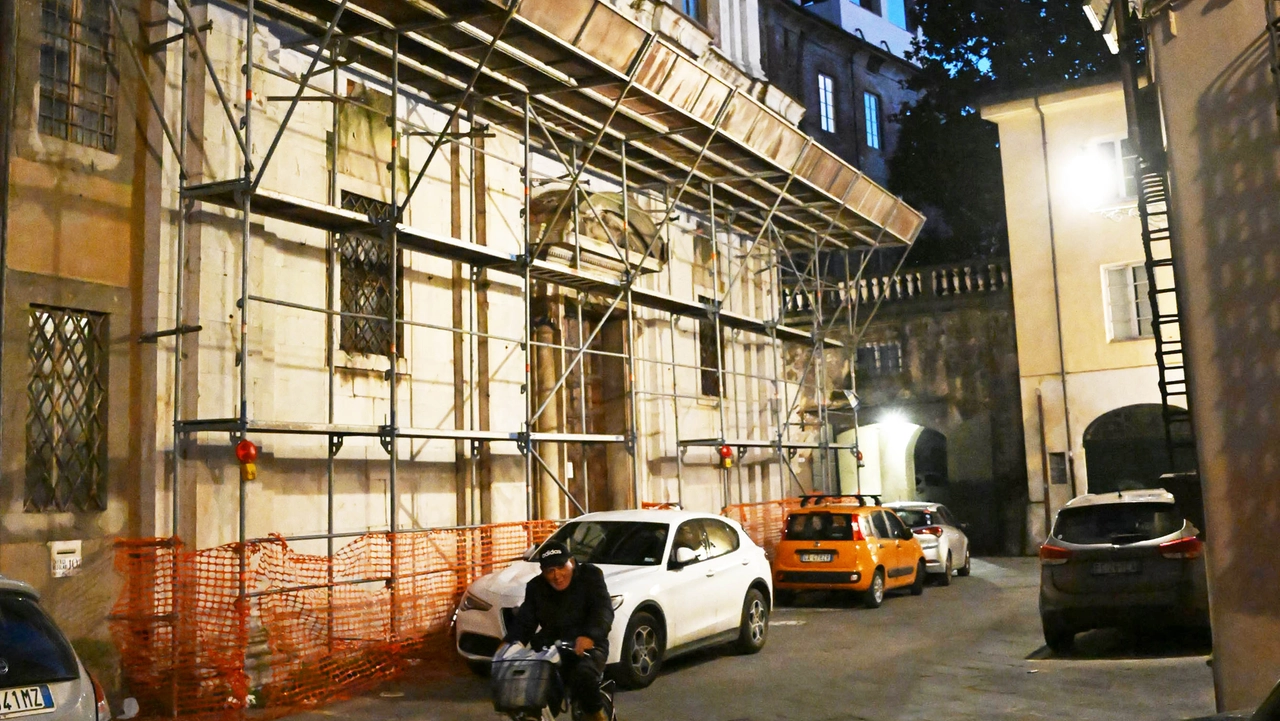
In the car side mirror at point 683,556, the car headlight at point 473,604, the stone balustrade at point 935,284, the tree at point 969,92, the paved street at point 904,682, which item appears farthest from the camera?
the tree at point 969,92

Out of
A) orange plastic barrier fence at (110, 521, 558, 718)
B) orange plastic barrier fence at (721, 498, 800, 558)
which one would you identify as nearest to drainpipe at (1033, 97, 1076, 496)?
orange plastic barrier fence at (721, 498, 800, 558)

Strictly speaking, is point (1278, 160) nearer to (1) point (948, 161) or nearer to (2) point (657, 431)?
(2) point (657, 431)

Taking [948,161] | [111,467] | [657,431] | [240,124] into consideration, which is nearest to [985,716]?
[111,467]

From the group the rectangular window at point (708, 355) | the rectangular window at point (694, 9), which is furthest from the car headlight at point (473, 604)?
the rectangular window at point (694, 9)

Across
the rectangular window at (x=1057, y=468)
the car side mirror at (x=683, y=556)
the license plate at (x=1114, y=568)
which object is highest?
the rectangular window at (x=1057, y=468)

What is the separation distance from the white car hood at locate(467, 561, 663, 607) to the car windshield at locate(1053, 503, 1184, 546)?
422cm

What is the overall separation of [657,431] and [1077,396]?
10.6 metres

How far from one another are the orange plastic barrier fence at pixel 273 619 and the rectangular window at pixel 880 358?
54.5 ft

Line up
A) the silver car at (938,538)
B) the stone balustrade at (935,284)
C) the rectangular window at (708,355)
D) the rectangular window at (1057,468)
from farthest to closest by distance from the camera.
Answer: the stone balustrade at (935,284), the rectangular window at (1057,468), the rectangular window at (708,355), the silver car at (938,538)

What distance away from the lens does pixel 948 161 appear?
1487 inches

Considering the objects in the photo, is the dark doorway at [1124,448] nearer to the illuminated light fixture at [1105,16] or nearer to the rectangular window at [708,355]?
the rectangular window at [708,355]

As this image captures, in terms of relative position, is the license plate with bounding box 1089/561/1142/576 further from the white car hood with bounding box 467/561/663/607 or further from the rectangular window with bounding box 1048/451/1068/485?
the rectangular window with bounding box 1048/451/1068/485

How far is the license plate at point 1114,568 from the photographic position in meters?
11.3

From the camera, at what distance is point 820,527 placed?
656 inches
